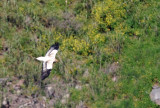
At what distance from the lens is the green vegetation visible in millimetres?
7414

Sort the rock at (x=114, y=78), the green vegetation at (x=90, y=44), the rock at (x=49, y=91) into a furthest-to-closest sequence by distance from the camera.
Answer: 1. the rock at (x=114, y=78)
2. the green vegetation at (x=90, y=44)
3. the rock at (x=49, y=91)

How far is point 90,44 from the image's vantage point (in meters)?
8.30

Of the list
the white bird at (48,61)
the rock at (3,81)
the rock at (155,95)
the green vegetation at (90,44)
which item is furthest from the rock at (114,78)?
the rock at (3,81)

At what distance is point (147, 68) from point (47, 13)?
3200mm

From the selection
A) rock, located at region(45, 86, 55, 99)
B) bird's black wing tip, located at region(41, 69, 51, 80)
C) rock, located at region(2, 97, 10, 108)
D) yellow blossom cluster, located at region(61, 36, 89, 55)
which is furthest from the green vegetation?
rock, located at region(2, 97, 10, 108)

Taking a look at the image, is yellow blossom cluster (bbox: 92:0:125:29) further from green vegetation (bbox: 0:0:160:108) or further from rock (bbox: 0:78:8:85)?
rock (bbox: 0:78:8:85)

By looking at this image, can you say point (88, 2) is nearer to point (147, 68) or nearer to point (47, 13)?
point (47, 13)

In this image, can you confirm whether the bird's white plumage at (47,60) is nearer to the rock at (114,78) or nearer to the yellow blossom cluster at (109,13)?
the rock at (114,78)

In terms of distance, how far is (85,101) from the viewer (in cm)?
730

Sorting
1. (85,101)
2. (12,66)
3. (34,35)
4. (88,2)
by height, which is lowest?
(85,101)

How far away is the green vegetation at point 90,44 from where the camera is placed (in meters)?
7.41

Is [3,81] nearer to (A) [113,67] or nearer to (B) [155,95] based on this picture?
(A) [113,67]

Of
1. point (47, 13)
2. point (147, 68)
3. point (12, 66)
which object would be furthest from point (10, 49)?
point (147, 68)

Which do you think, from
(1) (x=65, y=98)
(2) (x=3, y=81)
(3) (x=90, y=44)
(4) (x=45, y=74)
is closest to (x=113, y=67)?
(3) (x=90, y=44)
